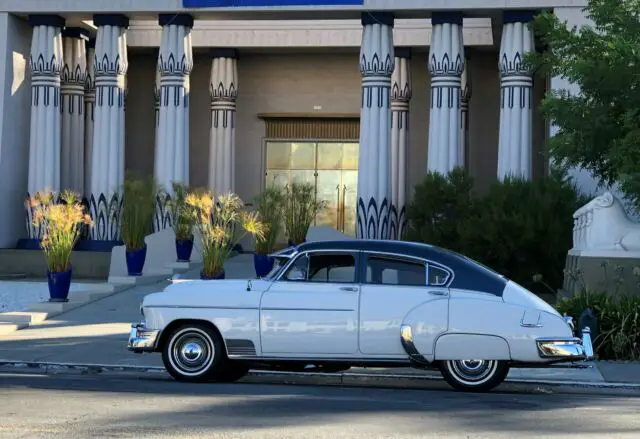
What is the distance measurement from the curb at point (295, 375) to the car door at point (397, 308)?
133 cm

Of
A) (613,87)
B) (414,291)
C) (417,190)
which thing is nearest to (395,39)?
(417,190)

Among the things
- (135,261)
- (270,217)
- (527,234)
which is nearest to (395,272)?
(527,234)

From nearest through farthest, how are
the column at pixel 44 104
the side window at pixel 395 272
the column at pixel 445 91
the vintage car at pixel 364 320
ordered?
1. the vintage car at pixel 364 320
2. the side window at pixel 395 272
3. the column at pixel 445 91
4. the column at pixel 44 104

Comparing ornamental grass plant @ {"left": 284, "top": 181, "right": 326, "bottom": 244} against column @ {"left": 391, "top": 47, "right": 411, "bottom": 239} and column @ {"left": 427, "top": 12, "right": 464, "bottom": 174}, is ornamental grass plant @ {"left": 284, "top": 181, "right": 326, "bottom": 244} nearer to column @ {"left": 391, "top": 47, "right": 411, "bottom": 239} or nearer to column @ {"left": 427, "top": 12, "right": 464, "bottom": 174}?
column @ {"left": 427, "top": 12, "right": 464, "bottom": 174}

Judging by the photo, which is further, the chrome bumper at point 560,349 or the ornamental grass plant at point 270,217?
the ornamental grass plant at point 270,217

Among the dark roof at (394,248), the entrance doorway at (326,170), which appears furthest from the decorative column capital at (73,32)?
the dark roof at (394,248)

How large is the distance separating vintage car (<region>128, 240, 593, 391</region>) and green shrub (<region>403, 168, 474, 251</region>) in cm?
1441

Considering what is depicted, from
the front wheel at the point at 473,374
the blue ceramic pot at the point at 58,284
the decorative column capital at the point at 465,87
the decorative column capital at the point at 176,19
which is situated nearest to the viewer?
the front wheel at the point at 473,374

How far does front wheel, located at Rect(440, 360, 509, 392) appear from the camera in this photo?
1219 centimetres

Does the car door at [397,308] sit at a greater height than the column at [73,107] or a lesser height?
lesser

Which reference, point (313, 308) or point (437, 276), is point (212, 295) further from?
point (437, 276)

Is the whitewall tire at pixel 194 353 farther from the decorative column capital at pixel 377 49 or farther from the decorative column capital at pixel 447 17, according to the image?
the decorative column capital at pixel 447 17

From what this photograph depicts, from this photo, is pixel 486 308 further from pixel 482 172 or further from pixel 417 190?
pixel 482 172

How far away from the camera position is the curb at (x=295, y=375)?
44.4ft
